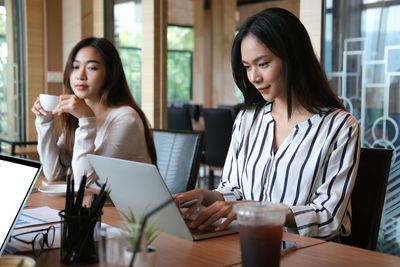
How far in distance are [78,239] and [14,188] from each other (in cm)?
17

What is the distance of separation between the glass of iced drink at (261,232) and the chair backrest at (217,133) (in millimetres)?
3056

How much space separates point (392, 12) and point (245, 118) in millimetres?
904

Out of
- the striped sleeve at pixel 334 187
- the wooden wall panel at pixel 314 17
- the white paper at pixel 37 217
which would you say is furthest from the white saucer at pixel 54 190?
the wooden wall panel at pixel 314 17

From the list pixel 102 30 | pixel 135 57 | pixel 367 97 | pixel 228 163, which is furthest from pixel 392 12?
pixel 102 30

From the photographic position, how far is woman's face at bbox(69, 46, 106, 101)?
2143 mm

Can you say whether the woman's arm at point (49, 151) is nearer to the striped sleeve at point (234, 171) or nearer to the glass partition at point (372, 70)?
the striped sleeve at point (234, 171)

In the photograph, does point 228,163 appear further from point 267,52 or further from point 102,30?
point 102,30

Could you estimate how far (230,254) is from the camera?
0.97m

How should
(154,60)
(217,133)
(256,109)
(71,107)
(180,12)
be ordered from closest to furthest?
(256,109) < (71,107) < (154,60) < (217,133) < (180,12)

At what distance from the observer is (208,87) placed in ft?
28.1

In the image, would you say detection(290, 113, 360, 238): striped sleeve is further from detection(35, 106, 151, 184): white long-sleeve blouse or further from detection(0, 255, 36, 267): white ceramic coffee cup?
detection(35, 106, 151, 184): white long-sleeve blouse

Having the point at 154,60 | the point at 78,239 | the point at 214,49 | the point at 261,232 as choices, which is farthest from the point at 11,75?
the point at 214,49

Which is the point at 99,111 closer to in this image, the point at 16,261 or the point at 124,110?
the point at 124,110

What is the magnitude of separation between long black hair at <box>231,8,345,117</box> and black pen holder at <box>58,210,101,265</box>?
738mm
